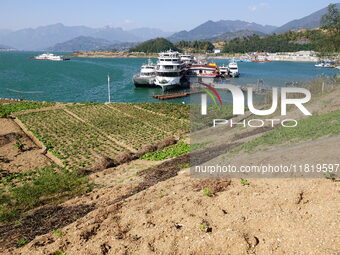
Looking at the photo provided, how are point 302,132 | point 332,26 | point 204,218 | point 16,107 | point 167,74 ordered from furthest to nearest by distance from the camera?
point 167,74 < point 332,26 < point 16,107 < point 302,132 < point 204,218

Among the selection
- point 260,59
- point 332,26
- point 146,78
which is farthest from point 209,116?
point 260,59

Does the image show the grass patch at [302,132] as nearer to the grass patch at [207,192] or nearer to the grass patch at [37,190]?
the grass patch at [207,192]

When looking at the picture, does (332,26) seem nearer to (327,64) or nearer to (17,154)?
(17,154)

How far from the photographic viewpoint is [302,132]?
40.7 feet

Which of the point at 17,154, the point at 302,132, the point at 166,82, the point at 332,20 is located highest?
the point at 332,20

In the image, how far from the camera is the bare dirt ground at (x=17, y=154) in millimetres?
17297

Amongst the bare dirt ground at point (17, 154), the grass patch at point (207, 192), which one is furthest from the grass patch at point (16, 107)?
the grass patch at point (207, 192)

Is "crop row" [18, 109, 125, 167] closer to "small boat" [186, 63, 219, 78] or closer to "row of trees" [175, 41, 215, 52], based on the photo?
"small boat" [186, 63, 219, 78]

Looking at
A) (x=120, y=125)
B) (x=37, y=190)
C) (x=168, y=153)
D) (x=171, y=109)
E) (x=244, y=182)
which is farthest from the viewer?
(x=171, y=109)

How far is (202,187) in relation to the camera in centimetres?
992

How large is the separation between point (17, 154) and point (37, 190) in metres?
6.81

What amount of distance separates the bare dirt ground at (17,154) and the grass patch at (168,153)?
5.91 metres

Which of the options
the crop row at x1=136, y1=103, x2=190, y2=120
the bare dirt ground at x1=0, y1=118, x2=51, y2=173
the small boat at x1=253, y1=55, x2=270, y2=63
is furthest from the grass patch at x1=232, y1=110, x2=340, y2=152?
the small boat at x1=253, y1=55, x2=270, y2=63

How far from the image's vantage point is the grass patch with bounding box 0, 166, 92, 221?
1223 centimetres
